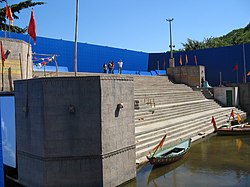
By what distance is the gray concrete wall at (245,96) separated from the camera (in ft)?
90.0

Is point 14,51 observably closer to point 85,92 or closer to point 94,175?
point 85,92

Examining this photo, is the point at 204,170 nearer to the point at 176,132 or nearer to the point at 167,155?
the point at 167,155

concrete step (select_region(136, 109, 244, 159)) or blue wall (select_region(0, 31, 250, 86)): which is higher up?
blue wall (select_region(0, 31, 250, 86))

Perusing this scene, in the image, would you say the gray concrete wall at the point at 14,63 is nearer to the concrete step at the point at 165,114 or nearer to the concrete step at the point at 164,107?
the concrete step at the point at 165,114

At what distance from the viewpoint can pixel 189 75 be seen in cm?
3019

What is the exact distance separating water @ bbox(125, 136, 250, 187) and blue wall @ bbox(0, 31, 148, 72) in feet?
49.3

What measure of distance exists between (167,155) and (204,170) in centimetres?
153

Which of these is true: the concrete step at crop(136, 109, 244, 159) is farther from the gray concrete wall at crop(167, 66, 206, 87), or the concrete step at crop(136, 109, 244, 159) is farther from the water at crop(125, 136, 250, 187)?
the gray concrete wall at crop(167, 66, 206, 87)

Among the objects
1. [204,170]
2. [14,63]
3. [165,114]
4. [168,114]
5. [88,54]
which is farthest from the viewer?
[88,54]

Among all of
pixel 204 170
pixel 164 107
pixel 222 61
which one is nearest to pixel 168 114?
pixel 164 107

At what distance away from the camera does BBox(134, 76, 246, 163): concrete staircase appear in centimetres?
1427

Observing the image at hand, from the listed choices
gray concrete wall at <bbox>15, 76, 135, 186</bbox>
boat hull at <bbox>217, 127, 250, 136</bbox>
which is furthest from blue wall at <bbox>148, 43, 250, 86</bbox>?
gray concrete wall at <bbox>15, 76, 135, 186</bbox>

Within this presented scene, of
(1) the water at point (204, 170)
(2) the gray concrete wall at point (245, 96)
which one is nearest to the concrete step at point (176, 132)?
(1) the water at point (204, 170)

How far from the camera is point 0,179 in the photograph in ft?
20.0
